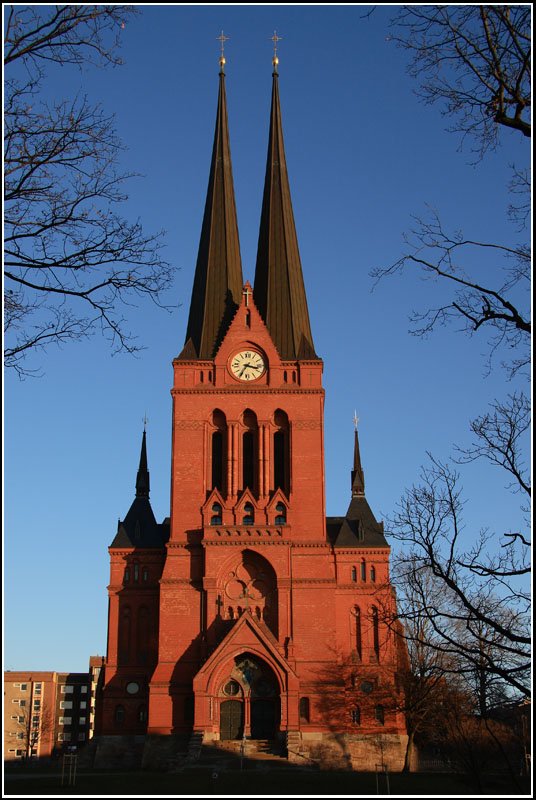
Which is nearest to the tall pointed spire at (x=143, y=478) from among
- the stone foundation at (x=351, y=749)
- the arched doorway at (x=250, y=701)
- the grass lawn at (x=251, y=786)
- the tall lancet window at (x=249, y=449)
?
the tall lancet window at (x=249, y=449)

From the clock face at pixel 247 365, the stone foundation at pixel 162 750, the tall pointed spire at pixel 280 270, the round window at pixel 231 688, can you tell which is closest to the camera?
the stone foundation at pixel 162 750

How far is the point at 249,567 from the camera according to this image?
56.9 m

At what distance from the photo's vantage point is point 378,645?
189 feet

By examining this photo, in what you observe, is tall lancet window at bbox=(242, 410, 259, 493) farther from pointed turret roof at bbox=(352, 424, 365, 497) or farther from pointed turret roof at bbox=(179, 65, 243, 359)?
pointed turret roof at bbox=(352, 424, 365, 497)

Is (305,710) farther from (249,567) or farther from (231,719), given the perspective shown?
(249,567)

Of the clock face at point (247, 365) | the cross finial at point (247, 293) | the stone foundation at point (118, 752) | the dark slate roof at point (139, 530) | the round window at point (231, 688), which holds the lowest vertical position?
the stone foundation at point (118, 752)

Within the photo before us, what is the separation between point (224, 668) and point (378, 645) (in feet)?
Answer: 32.4

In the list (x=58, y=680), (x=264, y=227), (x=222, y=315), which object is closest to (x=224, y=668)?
(x=222, y=315)

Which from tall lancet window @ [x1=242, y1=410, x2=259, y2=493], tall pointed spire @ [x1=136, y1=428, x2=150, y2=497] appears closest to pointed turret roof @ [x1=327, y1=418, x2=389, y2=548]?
tall lancet window @ [x1=242, y1=410, x2=259, y2=493]

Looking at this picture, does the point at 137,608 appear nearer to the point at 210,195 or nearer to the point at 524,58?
the point at 210,195

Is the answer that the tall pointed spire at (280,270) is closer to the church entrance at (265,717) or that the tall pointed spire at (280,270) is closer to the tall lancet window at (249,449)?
the tall lancet window at (249,449)

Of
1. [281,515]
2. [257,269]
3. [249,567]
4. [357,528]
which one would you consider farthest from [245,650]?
[257,269]

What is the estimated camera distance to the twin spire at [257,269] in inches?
2483

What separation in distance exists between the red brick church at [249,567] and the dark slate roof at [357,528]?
0.46 feet
